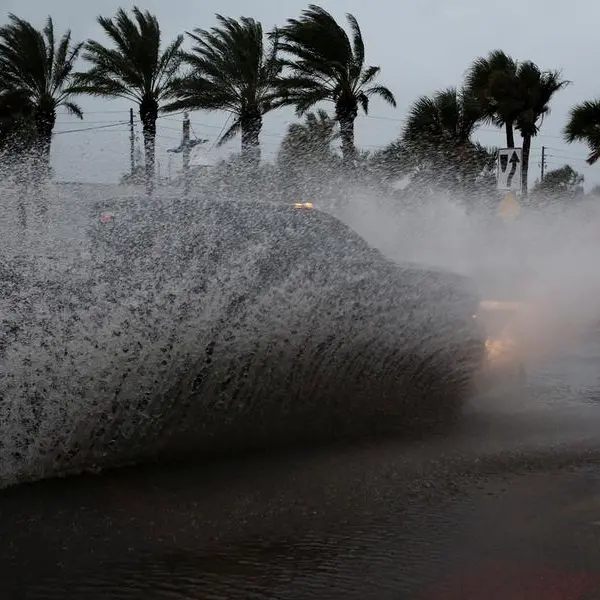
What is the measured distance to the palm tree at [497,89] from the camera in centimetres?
2691

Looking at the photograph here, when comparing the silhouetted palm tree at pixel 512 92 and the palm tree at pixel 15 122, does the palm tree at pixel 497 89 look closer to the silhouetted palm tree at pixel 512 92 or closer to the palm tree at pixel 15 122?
the silhouetted palm tree at pixel 512 92

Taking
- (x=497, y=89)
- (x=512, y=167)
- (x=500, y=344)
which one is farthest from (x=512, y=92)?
(x=500, y=344)

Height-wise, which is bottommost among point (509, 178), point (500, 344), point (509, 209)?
point (500, 344)

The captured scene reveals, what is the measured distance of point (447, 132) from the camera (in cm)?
2761

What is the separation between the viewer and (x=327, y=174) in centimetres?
1441

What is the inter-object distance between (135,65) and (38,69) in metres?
2.99

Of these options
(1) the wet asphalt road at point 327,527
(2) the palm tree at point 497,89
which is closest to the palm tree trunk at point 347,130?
(2) the palm tree at point 497,89

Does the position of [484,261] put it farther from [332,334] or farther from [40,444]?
[40,444]

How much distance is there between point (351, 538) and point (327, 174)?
437 inches

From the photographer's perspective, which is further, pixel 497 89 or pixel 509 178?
pixel 497 89

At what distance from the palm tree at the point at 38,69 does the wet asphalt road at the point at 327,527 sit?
19025 millimetres

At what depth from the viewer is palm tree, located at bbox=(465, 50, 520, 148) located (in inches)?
1059

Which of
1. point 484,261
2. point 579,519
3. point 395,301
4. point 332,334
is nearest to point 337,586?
point 579,519

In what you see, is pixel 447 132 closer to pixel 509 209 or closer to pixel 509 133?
pixel 509 133
